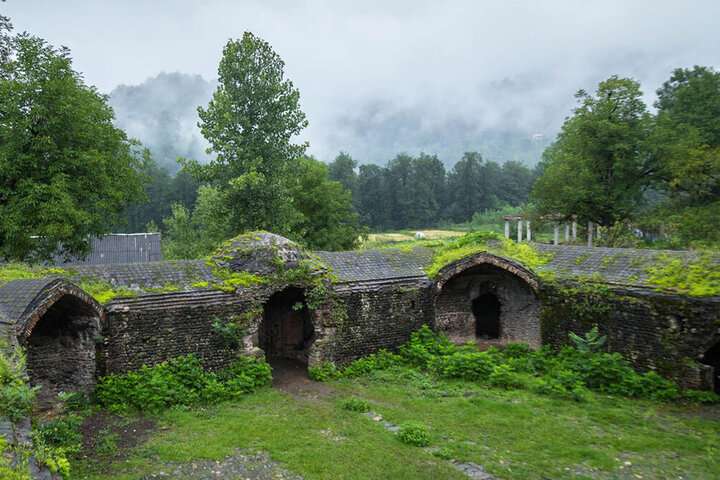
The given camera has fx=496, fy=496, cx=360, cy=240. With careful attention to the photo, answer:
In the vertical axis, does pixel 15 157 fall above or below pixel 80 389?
Answer: above

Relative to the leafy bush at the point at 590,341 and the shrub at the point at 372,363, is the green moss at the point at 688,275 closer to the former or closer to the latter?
the leafy bush at the point at 590,341

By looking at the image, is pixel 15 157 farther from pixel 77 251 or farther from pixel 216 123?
pixel 216 123

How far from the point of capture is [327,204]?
3947cm

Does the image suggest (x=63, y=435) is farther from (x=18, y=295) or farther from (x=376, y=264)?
(x=376, y=264)

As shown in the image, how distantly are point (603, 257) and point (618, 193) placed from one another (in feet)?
56.3

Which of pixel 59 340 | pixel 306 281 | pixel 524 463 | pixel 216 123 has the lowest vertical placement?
pixel 524 463

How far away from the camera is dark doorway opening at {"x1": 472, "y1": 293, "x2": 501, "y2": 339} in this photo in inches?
718

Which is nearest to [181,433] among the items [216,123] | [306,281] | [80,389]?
[80,389]

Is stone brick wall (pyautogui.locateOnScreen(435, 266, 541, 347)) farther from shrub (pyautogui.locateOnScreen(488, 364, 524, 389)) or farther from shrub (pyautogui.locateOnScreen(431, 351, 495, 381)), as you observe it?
shrub (pyautogui.locateOnScreen(488, 364, 524, 389))

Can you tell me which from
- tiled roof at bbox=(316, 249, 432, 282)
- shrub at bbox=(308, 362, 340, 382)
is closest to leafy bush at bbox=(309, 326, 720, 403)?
shrub at bbox=(308, 362, 340, 382)

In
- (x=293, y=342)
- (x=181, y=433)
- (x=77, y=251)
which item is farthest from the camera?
(x=77, y=251)

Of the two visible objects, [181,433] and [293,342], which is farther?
[293,342]

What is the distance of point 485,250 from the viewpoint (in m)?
16.5

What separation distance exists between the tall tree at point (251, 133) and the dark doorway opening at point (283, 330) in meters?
9.05
